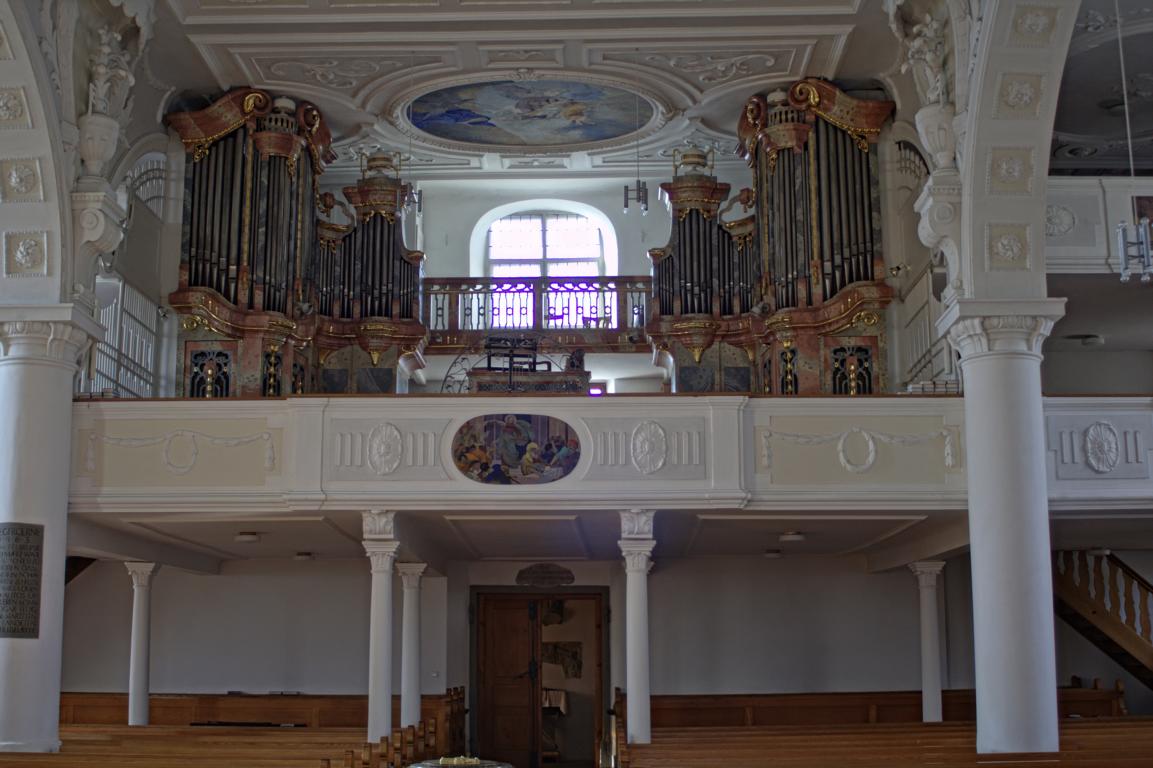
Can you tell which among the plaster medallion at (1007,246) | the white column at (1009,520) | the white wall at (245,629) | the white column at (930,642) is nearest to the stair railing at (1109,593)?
the white column at (930,642)

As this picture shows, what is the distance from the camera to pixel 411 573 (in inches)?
680

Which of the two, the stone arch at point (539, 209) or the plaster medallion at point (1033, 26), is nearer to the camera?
the plaster medallion at point (1033, 26)

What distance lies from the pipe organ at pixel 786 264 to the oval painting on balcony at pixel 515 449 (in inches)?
178

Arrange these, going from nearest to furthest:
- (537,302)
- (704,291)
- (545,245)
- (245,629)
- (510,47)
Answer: (510,47), (704,291), (245,629), (537,302), (545,245)

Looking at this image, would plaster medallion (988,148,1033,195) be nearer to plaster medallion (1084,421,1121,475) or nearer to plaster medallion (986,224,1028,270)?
plaster medallion (986,224,1028,270)

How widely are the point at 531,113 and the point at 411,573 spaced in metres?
6.79

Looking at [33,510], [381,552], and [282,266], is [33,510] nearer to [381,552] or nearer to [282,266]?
[381,552]

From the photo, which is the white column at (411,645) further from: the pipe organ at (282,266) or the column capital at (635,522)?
the column capital at (635,522)

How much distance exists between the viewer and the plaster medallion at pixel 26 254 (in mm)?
14250

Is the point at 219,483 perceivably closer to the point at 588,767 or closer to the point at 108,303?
the point at 108,303

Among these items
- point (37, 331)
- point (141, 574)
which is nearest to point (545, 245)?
point (141, 574)

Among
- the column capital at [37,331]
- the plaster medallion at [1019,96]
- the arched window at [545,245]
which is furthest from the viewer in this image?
the arched window at [545,245]

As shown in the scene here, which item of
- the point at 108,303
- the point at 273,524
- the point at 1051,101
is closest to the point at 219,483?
the point at 273,524

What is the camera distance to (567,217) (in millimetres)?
22609
